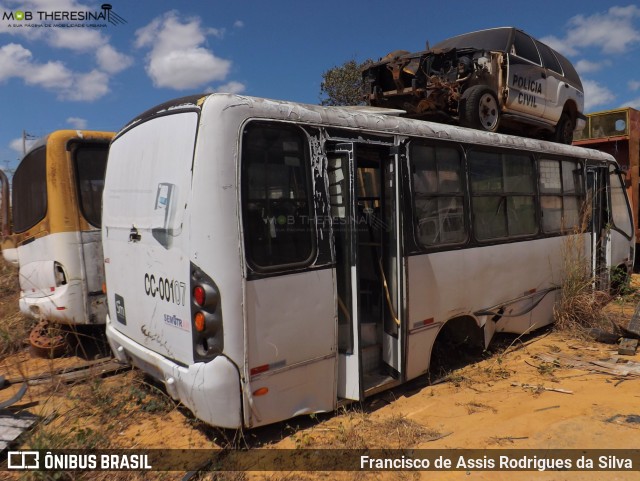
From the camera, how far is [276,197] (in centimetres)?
325

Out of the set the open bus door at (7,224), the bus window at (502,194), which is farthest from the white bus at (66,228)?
the bus window at (502,194)

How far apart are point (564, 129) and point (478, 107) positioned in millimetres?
3484

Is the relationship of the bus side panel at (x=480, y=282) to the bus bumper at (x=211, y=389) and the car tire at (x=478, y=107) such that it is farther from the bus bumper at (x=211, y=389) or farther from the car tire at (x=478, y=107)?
the car tire at (x=478, y=107)

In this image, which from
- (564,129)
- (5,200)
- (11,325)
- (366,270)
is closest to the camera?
(366,270)

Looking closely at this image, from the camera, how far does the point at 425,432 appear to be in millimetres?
3627

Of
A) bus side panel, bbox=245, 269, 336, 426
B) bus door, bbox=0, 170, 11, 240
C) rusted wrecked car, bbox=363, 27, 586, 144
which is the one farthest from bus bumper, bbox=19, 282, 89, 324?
rusted wrecked car, bbox=363, 27, 586, 144

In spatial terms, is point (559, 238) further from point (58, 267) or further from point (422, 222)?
point (58, 267)

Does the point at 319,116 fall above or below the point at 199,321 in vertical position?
above

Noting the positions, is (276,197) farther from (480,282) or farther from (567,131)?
(567,131)

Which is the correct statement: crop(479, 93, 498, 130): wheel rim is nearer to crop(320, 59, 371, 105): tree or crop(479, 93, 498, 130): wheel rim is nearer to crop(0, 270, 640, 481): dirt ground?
crop(0, 270, 640, 481): dirt ground

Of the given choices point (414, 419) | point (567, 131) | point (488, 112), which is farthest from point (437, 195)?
point (567, 131)

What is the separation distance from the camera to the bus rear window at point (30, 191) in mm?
5414

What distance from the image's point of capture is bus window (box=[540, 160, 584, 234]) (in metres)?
5.90

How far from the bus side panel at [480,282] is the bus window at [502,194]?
0.19 m
